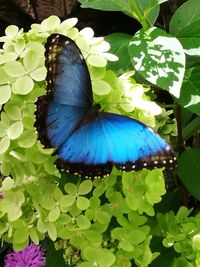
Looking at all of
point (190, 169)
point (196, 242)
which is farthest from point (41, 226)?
point (190, 169)

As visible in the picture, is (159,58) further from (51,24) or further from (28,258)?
(28,258)

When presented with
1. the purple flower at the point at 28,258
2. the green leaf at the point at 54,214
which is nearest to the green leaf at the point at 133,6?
the green leaf at the point at 54,214

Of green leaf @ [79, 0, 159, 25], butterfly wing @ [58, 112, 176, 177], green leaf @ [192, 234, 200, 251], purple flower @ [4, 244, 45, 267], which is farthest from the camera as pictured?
purple flower @ [4, 244, 45, 267]

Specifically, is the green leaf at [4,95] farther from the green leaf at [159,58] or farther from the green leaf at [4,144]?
the green leaf at [159,58]

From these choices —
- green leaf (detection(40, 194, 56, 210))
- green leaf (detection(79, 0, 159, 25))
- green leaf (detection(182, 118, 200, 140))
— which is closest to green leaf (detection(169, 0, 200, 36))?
green leaf (detection(79, 0, 159, 25))

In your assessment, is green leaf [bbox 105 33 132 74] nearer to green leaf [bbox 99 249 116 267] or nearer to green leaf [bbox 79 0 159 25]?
green leaf [bbox 79 0 159 25]

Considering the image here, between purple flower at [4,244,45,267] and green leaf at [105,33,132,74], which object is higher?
green leaf at [105,33,132,74]
